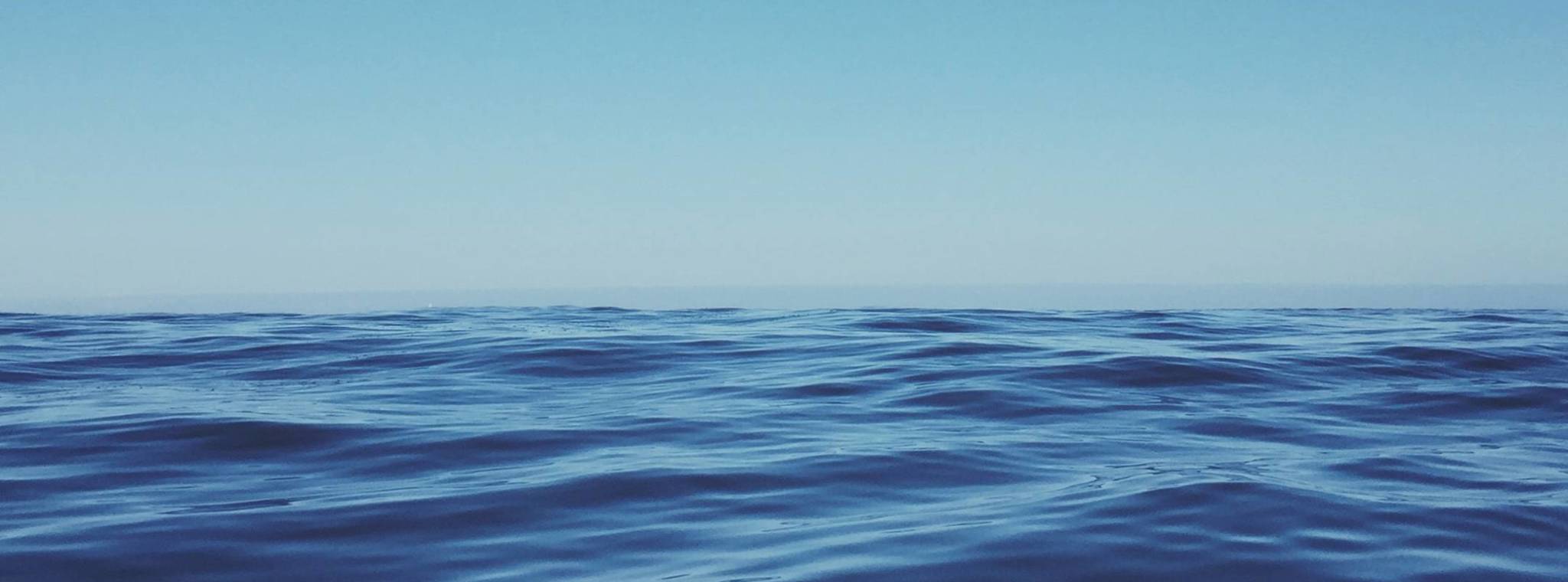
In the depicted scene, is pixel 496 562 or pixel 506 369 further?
pixel 506 369

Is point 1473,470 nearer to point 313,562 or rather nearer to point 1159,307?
point 313,562

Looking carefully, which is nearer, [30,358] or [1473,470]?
[1473,470]

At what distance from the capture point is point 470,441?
5578mm

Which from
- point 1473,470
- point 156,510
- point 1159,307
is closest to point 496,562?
point 156,510

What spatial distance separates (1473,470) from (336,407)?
19.1ft

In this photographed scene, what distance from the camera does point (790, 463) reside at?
507cm

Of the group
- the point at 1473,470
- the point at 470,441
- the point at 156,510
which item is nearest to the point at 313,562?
the point at 156,510

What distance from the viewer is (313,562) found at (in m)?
3.59

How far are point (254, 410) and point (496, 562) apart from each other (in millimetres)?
3523

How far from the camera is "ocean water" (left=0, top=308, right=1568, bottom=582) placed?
11.8 ft

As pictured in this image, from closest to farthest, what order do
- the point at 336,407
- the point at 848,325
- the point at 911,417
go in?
the point at 911,417 → the point at 336,407 → the point at 848,325

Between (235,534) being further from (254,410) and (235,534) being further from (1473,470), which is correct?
(1473,470)

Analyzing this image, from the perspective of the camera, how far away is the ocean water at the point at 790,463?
360 cm

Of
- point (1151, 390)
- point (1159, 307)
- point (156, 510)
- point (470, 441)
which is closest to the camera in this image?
point (156, 510)
